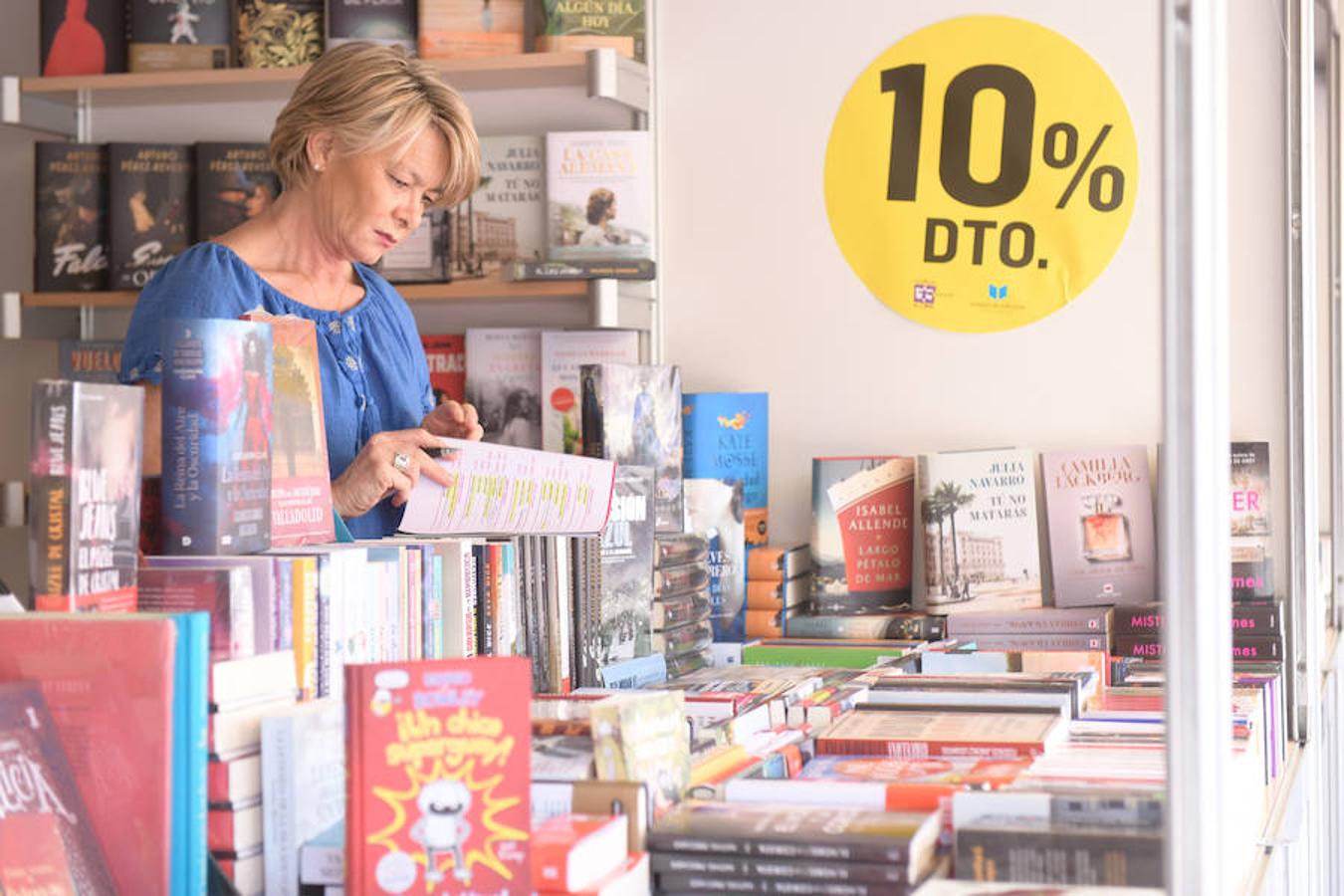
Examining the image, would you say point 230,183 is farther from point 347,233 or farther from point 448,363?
point 347,233

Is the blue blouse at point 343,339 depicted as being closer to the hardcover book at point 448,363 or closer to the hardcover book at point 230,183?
the hardcover book at point 448,363

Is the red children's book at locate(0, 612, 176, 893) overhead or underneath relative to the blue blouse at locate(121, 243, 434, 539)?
underneath

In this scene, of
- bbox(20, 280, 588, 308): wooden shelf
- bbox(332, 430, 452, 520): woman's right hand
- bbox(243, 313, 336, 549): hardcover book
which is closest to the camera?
bbox(243, 313, 336, 549): hardcover book

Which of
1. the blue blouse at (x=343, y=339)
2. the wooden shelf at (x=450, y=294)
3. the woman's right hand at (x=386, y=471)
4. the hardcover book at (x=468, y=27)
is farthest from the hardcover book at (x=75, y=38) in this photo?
the woman's right hand at (x=386, y=471)

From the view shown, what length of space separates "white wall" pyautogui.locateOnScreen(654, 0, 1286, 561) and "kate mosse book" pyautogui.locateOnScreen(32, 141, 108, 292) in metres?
1.28

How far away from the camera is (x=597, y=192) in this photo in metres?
3.43

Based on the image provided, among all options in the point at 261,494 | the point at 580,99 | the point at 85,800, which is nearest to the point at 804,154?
the point at 580,99

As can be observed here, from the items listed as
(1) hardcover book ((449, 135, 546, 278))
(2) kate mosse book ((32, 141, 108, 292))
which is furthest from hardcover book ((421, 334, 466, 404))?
(2) kate mosse book ((32, 141, 108, 292))

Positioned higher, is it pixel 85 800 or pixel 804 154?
pixel 804 154

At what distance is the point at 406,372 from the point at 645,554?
501mm

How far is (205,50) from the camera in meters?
3.61

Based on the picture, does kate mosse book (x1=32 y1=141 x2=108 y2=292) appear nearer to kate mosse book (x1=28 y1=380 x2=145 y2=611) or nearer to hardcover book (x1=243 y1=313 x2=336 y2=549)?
hardcover book (x1=243 y1=313 x2=336 y2=549)

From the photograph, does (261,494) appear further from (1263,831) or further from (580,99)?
(580,99)

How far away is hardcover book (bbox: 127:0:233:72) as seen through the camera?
360cm
